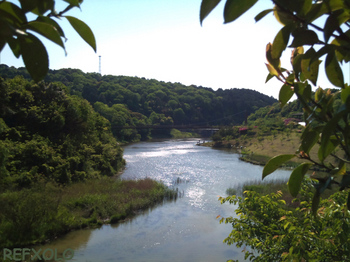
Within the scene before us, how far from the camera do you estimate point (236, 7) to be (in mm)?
492

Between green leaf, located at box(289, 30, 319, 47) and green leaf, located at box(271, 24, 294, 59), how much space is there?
0.11ft

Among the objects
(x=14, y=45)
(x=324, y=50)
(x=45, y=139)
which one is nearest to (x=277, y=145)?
(x=45, y=139)

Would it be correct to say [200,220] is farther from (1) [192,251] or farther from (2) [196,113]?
(2) [196,113]

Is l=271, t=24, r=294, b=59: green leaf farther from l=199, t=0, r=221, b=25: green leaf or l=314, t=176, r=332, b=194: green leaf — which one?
l=314, t=176, r=332, b=194: green leaf

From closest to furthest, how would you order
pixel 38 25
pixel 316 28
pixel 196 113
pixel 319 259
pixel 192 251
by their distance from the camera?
1. pixel 38 25
2. pixel 316 28
3. pixel 319 259
4. pixel 192 251
5. pixel 196 113

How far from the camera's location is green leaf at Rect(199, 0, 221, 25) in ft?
1.58

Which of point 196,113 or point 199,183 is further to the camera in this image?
point 196,113

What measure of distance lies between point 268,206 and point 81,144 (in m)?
14.8

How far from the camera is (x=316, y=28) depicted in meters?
0.59

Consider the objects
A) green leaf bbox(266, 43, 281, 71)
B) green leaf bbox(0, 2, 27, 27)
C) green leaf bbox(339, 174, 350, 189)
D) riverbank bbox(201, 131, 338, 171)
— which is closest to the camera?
green leaf bbox(0, 2, 27, 27)

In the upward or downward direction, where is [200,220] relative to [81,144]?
downward

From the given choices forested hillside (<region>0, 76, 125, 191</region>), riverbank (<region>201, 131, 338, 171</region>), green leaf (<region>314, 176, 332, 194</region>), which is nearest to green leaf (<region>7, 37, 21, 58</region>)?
green leaf (<region>314, 176, 332, 194</region>)

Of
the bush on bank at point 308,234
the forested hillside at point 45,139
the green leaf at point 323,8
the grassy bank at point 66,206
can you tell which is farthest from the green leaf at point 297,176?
the forested hillside at point 45,139

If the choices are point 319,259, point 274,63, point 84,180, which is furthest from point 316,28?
point 84,180
